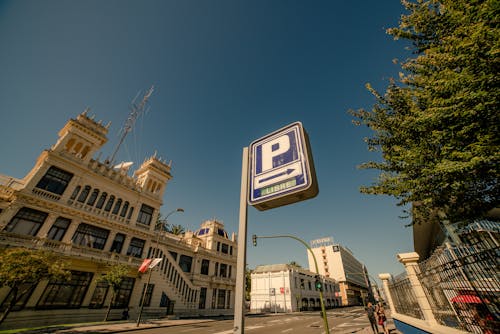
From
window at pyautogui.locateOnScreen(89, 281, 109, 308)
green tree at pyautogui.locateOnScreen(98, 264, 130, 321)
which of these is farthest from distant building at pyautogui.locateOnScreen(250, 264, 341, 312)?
green tree at pyautogui.locateOnScreen(98, 264, 130, 321)

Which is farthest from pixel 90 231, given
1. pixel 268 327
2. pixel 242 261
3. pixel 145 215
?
pixel 242 261

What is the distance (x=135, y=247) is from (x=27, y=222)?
31.0 ft

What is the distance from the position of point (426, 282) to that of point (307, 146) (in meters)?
7.51

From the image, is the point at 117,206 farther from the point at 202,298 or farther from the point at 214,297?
the point at 214,297

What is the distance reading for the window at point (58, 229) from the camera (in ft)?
56.9

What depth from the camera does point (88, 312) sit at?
17.5 metres

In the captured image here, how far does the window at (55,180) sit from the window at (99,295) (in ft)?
30.4

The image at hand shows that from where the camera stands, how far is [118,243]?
848 inches

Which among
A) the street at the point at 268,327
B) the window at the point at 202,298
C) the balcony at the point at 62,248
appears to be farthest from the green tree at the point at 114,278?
the window at the point at 202,298

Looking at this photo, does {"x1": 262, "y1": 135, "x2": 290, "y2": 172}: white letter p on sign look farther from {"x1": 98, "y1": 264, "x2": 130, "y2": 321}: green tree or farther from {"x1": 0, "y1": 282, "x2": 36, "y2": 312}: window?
{"x1": 98, "y1": 264, "x2": 130, "y2": 321}: green tree

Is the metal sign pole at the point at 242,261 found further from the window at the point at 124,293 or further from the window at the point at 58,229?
the window at the point at 124,293

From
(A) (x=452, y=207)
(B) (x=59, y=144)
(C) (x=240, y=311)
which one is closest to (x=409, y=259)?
(A) (x=452, y=207)

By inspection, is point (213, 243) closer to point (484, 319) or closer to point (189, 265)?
point (189, 265)

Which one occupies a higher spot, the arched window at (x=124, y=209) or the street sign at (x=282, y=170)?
the arched window at (x=124, y=209)
